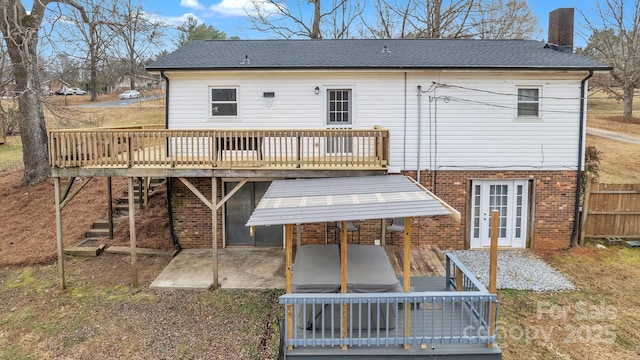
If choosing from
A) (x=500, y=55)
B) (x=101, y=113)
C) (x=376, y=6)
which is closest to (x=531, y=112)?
(x=500, y=55)

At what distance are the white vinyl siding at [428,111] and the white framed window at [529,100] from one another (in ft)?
0.42

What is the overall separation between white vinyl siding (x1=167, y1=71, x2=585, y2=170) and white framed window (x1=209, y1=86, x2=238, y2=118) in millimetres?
128

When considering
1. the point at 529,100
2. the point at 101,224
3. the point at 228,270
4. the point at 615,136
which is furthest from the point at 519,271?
the point at 615,136

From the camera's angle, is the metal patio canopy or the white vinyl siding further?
the white vinyl siding

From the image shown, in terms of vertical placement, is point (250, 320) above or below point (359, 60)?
below

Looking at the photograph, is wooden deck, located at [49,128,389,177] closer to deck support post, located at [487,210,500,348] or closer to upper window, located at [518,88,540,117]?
deck support post, located at [487,210,500,348]

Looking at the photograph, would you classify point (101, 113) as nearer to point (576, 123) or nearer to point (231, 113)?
point (231, 113)

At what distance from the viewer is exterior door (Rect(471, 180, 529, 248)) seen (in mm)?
13109

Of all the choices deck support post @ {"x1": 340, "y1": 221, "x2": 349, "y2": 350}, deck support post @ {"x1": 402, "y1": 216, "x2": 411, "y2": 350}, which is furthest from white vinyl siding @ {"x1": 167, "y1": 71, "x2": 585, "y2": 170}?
deck support post @ {"x1": 340, "y1": 221, "x2": 349, "y2": 350}

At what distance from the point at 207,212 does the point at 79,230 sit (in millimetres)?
4719

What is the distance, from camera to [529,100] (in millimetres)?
12742

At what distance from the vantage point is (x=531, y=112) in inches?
504

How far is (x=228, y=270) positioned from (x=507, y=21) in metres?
28.8

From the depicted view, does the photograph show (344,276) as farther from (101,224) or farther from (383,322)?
(101,224)
